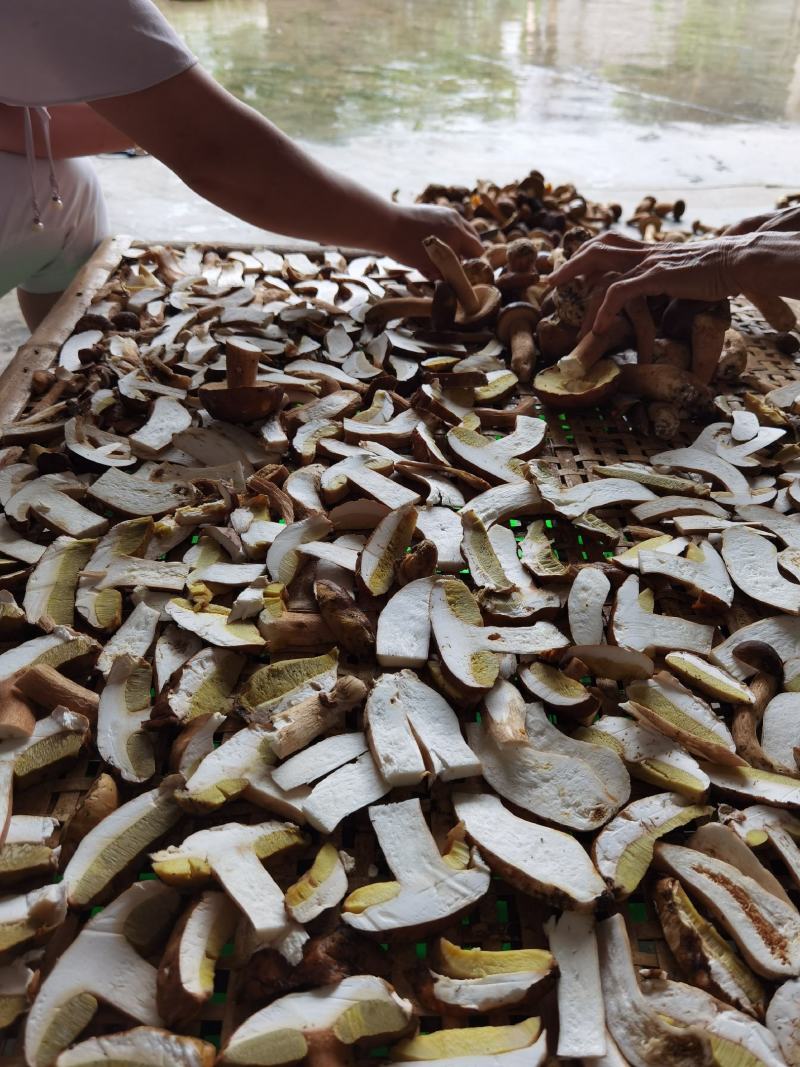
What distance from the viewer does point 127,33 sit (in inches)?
41.6

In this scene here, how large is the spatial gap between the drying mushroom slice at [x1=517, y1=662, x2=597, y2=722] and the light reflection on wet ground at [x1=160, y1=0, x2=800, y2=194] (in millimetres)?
2584

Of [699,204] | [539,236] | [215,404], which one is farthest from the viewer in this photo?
[699,204]

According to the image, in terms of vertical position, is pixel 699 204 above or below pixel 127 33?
below

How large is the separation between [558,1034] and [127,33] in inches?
48.0

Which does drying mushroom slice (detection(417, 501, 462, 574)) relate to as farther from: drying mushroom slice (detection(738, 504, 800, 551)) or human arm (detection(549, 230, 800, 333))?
human arm (detection(549, 230, 800, 333))

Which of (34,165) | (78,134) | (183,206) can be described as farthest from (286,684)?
(183,206)

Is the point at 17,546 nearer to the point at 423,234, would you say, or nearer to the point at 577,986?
the point at 577,986

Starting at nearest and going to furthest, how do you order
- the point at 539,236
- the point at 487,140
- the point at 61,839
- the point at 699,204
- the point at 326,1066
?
the point at 326,1066 → the point at 61,839 → the point at 539,236 → the point at 699,204 → the point at 487,140

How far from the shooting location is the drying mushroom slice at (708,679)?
0.77m

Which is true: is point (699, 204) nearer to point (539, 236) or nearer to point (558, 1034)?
point (539, 236)

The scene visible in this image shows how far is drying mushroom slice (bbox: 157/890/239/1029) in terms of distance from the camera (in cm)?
53

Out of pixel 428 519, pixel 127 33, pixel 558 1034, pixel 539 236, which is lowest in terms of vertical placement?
pixel 558 1034

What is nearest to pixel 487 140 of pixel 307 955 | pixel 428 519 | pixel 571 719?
pixel 428 519

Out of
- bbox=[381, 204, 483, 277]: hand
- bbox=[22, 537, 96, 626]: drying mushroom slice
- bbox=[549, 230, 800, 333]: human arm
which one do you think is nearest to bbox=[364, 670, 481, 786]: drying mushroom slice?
bbox=[22, 537, 96, 626]: drying mushroom slice
